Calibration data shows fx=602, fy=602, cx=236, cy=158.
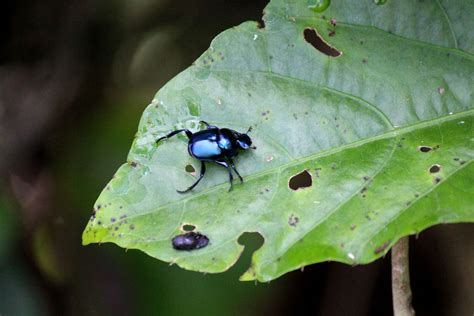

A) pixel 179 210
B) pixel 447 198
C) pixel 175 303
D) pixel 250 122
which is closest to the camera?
pixel 447 198

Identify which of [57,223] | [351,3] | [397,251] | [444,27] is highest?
[351,3]

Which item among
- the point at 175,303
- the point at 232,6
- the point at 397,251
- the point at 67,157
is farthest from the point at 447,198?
the point at 67,157

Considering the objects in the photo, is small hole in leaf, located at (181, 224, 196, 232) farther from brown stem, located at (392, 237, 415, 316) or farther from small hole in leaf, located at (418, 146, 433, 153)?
small hole in leaf, located at (418, 146, 433, 153)

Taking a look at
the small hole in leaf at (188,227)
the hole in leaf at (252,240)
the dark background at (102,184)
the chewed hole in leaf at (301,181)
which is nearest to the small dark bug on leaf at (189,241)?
the small hole in leaf at (188,227)

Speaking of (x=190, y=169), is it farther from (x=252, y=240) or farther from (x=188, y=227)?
(x=252, y=240)

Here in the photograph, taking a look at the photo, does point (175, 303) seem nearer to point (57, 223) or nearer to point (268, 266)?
point (57, 223)

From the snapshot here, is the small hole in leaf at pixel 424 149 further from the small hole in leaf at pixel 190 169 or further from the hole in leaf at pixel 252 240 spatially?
the small hole in leaf at pixel 190 169

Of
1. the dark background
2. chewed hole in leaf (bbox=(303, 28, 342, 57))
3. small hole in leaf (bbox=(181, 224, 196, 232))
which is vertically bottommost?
the dark background


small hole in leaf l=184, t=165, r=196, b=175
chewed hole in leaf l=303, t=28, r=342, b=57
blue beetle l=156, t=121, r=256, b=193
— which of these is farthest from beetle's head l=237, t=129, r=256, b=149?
chewed hole in leaf l=303, t=28, r=342, b=57

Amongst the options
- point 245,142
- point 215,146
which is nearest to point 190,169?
point 215,146
